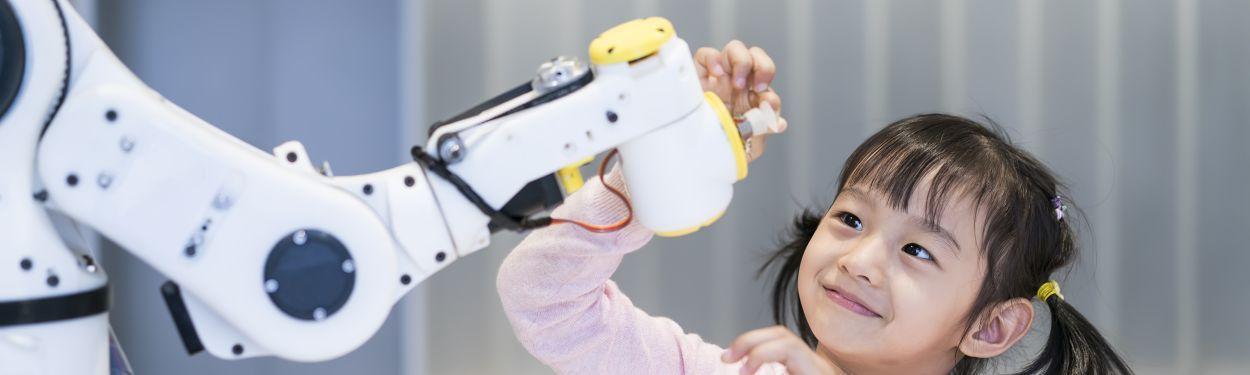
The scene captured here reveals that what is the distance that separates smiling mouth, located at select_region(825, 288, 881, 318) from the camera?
1.17 metres

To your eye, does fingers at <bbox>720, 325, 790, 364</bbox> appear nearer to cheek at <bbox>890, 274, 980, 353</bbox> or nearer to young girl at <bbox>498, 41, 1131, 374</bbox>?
young girl at <bbox>498, 41, 1131, 374</bbox>

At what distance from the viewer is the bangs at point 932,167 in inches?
47.3

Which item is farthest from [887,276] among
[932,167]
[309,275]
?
[309,275]

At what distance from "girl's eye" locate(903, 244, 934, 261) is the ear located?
0.14 metres

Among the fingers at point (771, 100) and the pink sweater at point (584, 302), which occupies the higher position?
the fingers at point (771, 100)

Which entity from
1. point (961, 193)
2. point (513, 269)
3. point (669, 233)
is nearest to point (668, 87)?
point (669, 233)

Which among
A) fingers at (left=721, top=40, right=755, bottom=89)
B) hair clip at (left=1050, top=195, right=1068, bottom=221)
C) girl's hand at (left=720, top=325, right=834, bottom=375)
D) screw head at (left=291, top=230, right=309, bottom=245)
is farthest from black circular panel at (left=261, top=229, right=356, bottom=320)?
hair clip at (left=1050, top=195, right=1068, bottom=221)

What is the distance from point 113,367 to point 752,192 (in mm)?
1463

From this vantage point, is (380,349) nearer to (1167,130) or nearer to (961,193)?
(961,193)

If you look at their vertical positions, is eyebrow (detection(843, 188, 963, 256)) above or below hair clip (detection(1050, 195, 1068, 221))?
above

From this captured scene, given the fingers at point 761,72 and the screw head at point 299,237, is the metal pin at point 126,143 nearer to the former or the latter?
the screw head at point 299,237

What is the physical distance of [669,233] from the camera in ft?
2.53

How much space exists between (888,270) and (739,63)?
31cm

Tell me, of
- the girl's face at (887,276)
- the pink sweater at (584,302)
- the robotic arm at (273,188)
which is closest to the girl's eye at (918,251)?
the girl's face at (887,276)
